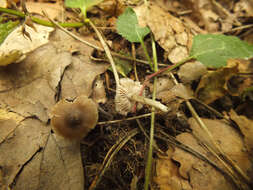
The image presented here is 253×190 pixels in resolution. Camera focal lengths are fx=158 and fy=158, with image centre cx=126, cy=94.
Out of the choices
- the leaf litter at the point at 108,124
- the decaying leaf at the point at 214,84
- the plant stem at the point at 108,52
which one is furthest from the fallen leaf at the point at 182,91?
the plant stem at the point at 108,52

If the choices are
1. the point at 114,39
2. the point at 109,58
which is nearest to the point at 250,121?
the point at 109,58

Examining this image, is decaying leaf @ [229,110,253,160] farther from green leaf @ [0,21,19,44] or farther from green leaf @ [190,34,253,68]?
green leaf @ [0,21,19,44]

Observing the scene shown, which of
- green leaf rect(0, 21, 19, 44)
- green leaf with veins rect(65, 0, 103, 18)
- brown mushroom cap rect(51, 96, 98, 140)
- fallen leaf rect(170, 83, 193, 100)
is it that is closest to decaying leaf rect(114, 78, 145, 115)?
brown mushroom cap rect(51, 96, 98, 140)

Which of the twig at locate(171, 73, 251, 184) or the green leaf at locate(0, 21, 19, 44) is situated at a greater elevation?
the green leaf at locate(0, 21, 19, 44)

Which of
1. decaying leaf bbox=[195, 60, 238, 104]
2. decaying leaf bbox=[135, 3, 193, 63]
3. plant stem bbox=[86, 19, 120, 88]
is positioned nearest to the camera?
plant stem bbox=[86, 19, 120, 88]

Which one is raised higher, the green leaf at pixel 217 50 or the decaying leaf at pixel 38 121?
the green leaf at pixel 217 50

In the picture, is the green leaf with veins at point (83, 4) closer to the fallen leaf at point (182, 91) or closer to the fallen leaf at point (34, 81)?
the fallen leaf at point (34, 81)

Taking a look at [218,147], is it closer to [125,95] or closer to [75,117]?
[125,95]
